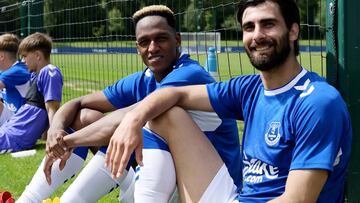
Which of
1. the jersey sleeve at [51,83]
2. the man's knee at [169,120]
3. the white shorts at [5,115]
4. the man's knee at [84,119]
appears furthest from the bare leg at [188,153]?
the white shorts at [5,115]

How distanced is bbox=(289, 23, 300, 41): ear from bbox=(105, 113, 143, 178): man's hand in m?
0.76

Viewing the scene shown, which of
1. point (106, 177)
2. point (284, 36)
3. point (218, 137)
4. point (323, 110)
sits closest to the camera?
point (323, 110)

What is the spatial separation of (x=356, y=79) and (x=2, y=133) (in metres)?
4.66

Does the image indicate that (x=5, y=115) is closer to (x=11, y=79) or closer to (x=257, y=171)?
(x=11, y=79)

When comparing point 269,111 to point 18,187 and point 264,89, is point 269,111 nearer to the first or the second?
point 264,89

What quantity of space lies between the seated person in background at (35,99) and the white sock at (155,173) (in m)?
3.56

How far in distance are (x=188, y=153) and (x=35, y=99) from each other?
431cm

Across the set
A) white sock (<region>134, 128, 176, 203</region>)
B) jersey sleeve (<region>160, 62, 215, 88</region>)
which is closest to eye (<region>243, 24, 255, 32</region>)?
white sock (<region>134, 128, 176, 203</region>)

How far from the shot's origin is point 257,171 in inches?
101

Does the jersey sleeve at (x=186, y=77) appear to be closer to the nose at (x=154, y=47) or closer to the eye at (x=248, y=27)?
the nose at (x=154, y=47)

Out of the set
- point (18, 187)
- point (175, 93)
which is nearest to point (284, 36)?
point (175, 93)

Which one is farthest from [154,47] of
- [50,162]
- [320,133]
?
[320,133]

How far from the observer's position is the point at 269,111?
2.51 m

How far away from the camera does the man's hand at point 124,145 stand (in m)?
2.72
